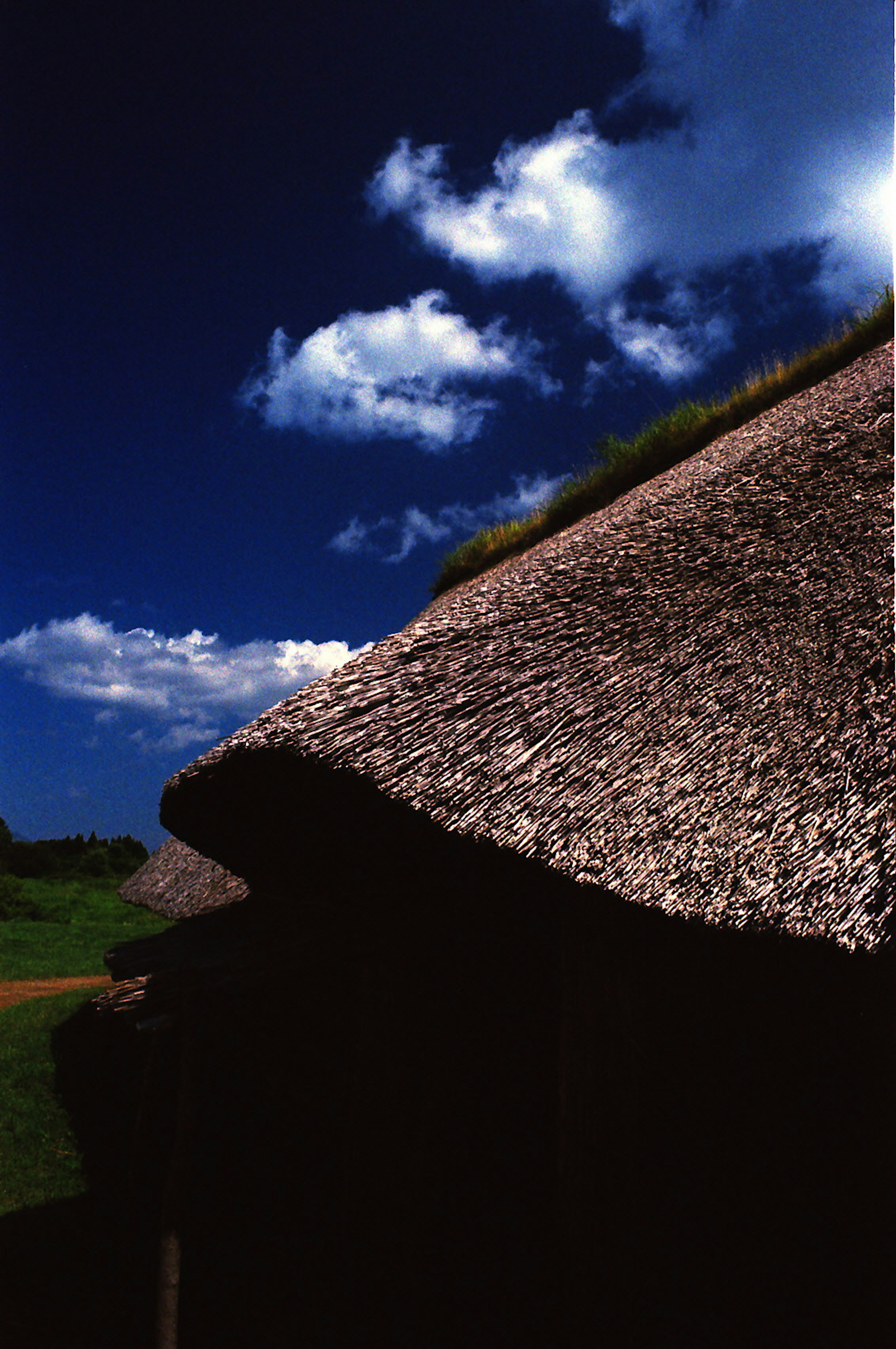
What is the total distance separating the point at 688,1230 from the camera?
8.36 ft

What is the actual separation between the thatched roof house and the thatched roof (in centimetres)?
1

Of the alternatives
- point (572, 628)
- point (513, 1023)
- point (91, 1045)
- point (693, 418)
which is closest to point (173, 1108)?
point (91, 1045)

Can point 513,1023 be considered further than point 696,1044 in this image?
Yes

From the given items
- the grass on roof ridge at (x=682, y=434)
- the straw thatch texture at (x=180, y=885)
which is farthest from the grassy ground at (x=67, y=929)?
the grass on roof ridge at (x=682, y=434)

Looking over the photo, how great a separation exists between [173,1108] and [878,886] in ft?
21.0

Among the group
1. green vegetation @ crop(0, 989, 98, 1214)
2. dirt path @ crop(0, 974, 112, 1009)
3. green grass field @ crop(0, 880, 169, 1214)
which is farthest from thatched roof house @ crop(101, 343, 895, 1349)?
dirt path @ crop(0, 974, 112, 1009)

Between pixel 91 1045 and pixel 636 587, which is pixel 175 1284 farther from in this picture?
pixel 91 1045

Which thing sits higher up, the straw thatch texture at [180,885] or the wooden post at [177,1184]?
the straw thatch texture at [180,885]

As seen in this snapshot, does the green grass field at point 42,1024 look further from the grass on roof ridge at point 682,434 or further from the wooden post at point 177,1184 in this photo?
the grass on roof ridge at point 682,434

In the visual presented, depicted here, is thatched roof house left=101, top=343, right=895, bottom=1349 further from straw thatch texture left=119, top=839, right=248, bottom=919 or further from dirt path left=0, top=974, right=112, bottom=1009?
dirt path left=0, top=974, right=112, bottom=1009

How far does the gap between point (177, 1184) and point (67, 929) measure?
16.5 meters

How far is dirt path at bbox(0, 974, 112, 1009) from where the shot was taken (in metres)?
10.8

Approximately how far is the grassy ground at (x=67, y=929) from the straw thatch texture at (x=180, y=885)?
1705 mm

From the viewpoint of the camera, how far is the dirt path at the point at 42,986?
10.8m
